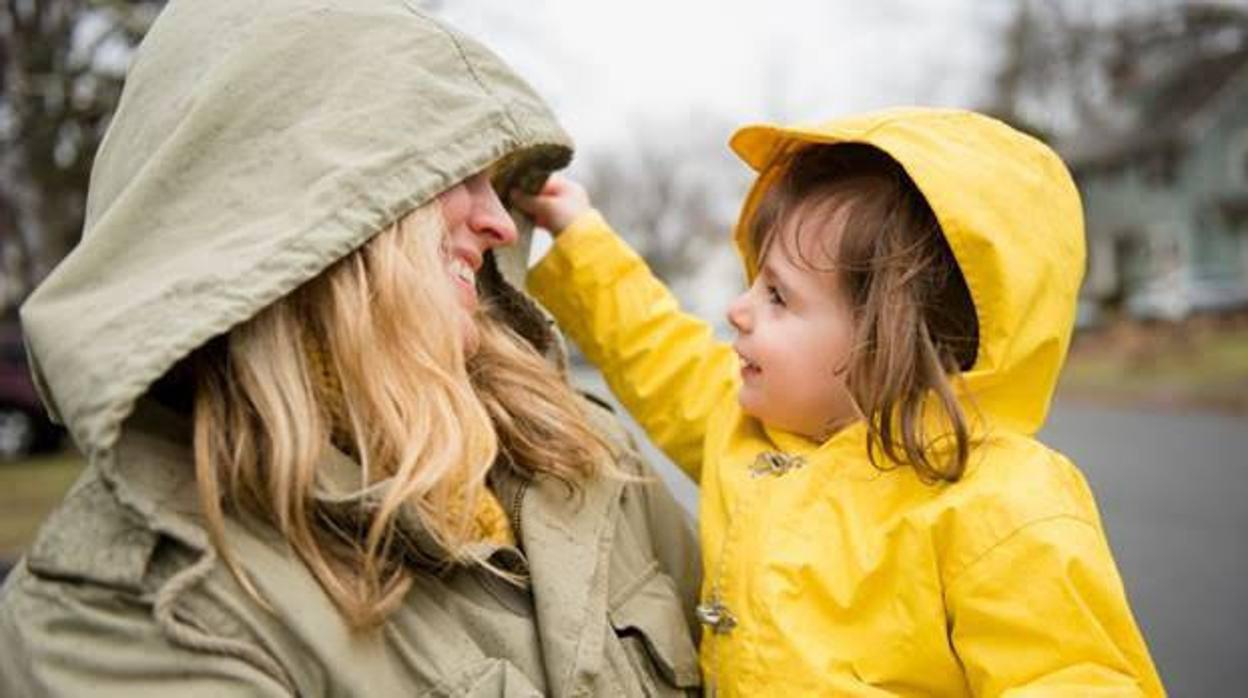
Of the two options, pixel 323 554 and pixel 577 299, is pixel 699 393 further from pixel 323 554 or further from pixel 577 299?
pixel 323 554

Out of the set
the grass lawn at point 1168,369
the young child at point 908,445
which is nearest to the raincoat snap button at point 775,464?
the young child at point 908,445

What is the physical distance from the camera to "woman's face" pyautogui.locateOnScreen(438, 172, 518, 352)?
5.74ft

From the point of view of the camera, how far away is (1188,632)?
563 cm

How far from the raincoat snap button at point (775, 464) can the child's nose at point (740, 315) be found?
0.23 m

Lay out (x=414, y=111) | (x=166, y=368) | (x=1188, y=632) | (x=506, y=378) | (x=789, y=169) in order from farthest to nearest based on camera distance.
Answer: (x=1188, y=632)
(x=789, y=169)
(x=506, y=378)
(x=414, y=111)
(x=166, y=368)

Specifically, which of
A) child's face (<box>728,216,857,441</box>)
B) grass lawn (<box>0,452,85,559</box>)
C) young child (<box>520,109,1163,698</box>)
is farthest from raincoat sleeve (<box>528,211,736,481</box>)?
grass lawn (<box>0,452,85,559</box>)

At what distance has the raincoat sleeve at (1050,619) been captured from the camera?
166 centimetres

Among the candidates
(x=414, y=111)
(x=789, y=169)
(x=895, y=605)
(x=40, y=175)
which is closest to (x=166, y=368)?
(x=414, y=111)

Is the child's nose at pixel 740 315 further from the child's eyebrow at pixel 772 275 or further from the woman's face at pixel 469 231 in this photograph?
the woman's face at pixel 469 231

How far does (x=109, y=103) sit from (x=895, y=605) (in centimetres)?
892

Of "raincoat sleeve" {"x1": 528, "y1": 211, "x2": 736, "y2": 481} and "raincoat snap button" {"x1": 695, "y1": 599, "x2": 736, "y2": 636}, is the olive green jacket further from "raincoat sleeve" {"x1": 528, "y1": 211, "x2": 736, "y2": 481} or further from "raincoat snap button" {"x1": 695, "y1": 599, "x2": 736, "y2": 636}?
"raincoat sleeve" {"x1": 528, "y1": 211, "x2": 736, "y2": 481}

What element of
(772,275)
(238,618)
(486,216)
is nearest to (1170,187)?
(772,275)

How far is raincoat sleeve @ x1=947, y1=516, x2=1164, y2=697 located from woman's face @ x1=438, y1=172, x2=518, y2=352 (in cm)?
87

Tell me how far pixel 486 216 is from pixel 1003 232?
82cm
